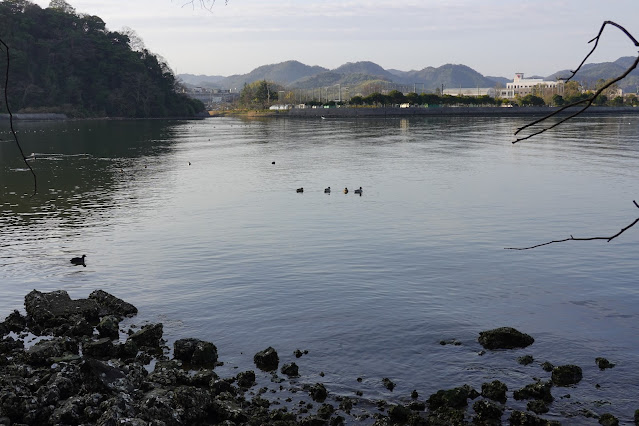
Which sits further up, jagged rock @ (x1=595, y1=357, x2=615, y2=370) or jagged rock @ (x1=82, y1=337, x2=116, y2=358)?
jagged rock @ (x1=82, y1=337, x2=116, y2=358)

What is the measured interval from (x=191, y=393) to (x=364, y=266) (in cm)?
1477

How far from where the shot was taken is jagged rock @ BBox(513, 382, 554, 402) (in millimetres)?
15109

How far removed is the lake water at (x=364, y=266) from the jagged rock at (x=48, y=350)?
3.05 meters

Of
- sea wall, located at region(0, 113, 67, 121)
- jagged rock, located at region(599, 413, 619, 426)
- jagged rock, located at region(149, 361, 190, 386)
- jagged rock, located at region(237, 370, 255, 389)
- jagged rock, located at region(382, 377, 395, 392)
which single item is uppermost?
sea wall, located at region(0, 113, 67, 121)

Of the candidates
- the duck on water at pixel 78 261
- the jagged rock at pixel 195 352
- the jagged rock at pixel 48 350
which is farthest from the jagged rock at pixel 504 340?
the duck on water at pixel 78 261

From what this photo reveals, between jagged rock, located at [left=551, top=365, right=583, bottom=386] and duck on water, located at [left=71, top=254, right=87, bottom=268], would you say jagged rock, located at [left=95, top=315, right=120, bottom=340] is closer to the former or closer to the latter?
duck on water, located at [left=71, top=254, right=87, bottom=268]

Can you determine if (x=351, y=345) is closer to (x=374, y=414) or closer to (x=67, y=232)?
(x=374, y=414)

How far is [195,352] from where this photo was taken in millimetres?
17688

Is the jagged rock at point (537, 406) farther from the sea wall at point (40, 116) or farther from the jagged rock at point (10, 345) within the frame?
the sea wall at point (40, 116)

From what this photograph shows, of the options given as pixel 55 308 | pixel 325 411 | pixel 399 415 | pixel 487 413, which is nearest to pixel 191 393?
pixel 325 411

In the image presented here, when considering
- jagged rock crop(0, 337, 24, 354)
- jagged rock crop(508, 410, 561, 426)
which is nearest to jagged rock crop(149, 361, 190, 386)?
jagged rock crop(0, 337, 24, 354)

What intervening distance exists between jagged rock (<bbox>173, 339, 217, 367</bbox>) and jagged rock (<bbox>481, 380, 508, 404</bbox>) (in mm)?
7458

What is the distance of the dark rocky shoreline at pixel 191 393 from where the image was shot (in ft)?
45.1

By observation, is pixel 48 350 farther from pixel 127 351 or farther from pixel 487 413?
pixel 487 413
